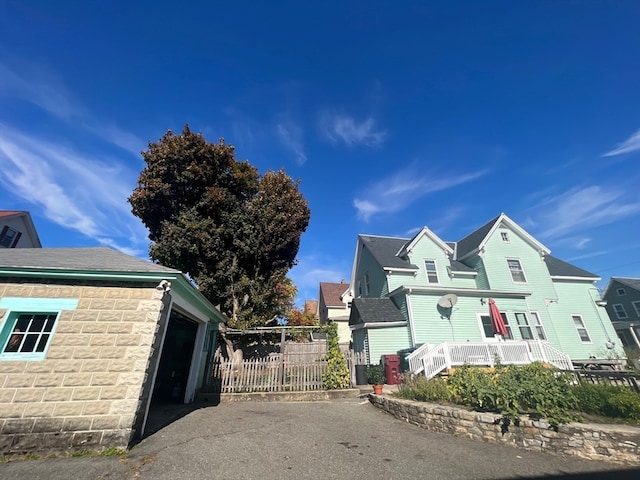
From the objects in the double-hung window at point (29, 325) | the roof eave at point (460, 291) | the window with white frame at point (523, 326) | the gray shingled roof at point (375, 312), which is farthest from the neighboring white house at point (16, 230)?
the window with white frame at point (523, 326)

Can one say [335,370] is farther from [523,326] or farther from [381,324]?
[523,326]

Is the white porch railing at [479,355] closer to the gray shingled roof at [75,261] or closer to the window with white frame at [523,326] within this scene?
the window with white frame at [523,326]

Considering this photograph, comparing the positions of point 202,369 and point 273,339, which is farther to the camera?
point 273,339

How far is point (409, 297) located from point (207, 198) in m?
12.6

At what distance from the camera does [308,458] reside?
4.61 meters

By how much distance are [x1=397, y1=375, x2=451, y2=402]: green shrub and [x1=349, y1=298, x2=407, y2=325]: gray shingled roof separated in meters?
5.61

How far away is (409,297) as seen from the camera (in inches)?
581

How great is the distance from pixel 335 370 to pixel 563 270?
810 inches

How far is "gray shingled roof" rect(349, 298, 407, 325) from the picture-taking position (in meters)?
14.4

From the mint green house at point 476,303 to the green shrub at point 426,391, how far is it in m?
2.98

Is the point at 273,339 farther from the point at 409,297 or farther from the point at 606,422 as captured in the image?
the point at 606,422

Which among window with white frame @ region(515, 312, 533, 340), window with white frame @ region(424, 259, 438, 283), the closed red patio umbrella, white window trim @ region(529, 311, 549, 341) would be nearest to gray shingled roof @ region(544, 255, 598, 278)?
white window trim @ region(529, 311, 549, 341)

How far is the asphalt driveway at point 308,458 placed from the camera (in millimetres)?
4039

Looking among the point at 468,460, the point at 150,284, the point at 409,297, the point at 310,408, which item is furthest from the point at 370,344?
the point at 150,284
